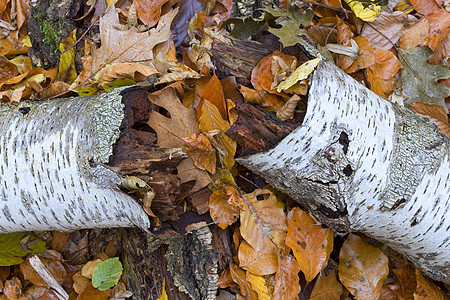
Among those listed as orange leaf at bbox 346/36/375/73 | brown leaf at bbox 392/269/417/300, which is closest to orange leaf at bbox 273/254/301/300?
brown leaf at bbox 392/269/417/300

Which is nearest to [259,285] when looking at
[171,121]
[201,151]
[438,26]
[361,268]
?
[361,268]

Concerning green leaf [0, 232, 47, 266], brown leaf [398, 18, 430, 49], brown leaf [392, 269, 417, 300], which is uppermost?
brown leaf [398, 18, 430, 49]

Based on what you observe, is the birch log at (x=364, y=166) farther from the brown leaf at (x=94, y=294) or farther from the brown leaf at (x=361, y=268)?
the brown leaf at (x=94, y=294)

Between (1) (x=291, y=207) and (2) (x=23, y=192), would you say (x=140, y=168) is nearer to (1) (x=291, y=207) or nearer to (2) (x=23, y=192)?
(2) (x=23, y=192)

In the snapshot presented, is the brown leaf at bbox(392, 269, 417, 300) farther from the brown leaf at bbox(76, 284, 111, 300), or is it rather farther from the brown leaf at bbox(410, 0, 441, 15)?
the brown leaf at bbox(76, 284, 111, 300)

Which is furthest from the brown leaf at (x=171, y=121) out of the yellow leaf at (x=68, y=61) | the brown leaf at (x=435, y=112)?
the brown leaf at (x=435, y=112)

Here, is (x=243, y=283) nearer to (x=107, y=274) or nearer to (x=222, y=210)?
(x=222, y=210)

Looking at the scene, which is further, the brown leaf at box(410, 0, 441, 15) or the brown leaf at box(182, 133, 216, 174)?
the brown leaf at box(410, 0, 441, 15)
